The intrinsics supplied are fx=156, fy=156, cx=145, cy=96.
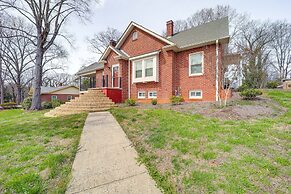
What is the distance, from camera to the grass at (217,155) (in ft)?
8.42

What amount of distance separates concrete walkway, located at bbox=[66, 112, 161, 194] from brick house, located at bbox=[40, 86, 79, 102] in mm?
35995

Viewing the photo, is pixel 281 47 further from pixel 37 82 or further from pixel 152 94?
pixel 37 82

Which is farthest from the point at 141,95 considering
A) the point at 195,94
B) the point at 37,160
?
the point at 37,160

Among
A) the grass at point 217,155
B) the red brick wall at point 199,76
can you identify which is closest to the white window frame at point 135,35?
the red brick wall at point 199,76

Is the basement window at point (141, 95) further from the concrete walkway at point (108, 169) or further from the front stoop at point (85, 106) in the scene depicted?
the concrete walkway at point (108, 169)

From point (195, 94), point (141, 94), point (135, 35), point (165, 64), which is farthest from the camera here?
point (135, 35)

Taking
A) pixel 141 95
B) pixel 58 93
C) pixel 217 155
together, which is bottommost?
pixel 217 155

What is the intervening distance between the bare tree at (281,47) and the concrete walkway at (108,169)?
40.1 meters


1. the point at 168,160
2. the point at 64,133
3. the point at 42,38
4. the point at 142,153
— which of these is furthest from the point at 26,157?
the point at 42,38

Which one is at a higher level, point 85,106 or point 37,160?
point 85,106

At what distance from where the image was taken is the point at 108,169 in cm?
327

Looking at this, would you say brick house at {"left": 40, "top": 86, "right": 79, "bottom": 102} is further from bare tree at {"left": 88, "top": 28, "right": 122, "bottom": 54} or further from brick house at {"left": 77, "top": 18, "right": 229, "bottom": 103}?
brick house at {"left": 77, "top": 18, "right": 229, "bottom": 103}

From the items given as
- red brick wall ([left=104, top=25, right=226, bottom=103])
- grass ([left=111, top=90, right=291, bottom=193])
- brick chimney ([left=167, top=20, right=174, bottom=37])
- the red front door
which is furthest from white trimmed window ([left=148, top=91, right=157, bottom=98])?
grass ([left=111, top=90, right=291, bottom=193])

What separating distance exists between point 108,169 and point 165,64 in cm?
1027
